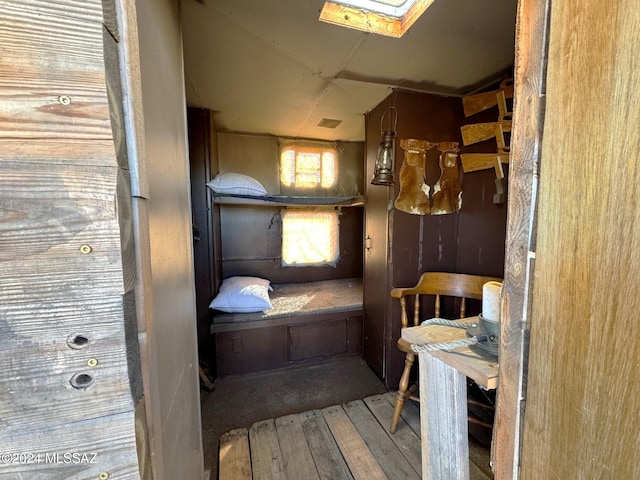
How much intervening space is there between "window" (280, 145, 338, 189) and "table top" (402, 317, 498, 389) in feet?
7.76

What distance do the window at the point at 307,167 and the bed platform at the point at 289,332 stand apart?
4.20 feet

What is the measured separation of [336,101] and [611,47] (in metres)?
1.92

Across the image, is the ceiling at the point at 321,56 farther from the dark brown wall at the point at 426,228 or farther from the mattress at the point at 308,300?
the mattress at the point at 308,300

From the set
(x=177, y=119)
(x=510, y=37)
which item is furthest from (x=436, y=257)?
(x=177, y=119)

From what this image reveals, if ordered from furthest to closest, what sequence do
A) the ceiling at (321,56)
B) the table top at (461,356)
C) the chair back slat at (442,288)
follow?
1. the chair back slat at (442,288)
2. the ceiling at (321,56)
3. the table top at (461,356)

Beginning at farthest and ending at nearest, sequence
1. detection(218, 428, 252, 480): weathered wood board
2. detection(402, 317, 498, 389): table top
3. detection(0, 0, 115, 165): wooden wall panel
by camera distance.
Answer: detection(218, 428, 252, 480): weathered wood board
detection(402, 317, 498, 389): table top
detection(0, 0, 115, 165): wooden wall panel

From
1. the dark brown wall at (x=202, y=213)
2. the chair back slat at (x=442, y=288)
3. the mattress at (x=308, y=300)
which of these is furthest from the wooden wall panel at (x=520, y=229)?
the dark brown wall at (x=202, y=213)

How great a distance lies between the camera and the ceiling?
1.21m

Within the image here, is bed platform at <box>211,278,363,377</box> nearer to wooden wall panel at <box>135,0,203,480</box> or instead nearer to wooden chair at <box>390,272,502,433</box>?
wooden chair at <box>390,272,502,433</box>

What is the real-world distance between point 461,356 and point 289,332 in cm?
187

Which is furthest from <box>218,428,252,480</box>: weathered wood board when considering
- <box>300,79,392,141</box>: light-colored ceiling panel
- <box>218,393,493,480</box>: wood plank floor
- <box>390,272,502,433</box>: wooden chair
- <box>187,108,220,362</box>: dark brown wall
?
<box>300,79,392,141</box>: light-colored ceiling panel

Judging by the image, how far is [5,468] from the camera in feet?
1.26

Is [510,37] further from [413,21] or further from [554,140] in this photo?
[554,140]

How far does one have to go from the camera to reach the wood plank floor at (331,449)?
139cm
